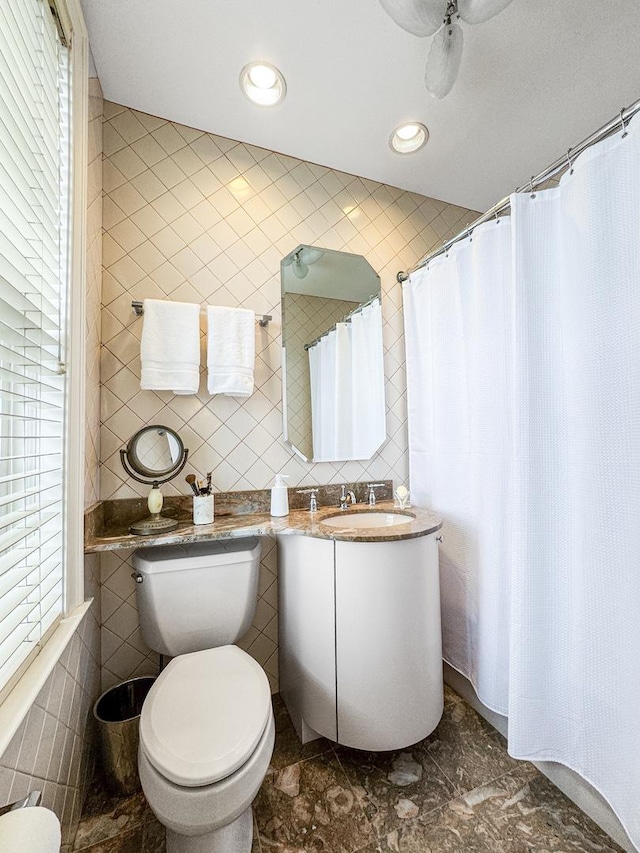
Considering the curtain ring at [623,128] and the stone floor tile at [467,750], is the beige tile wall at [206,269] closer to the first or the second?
the stone floor tile at [467,750]

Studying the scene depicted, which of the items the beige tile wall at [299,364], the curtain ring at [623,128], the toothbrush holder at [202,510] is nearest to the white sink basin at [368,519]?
the beige tile wall at [299,364]

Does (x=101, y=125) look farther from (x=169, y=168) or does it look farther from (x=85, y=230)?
(x=85, y=230)

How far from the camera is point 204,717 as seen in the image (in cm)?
92

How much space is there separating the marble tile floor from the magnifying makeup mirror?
893 mm

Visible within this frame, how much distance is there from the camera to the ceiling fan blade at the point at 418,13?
99 cm

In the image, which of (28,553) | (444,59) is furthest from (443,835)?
(444,59)

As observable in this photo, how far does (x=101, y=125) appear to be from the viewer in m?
1.43

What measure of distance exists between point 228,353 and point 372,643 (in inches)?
47.7

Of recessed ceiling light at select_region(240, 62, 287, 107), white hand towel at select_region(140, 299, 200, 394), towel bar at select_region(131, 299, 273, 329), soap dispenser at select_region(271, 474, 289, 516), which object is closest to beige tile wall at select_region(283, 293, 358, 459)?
towel bar at select_region(131, 299, 273, 329)

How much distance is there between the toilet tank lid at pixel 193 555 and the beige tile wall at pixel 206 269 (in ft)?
0.69

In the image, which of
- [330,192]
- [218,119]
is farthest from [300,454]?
[218,119]

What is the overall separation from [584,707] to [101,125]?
2.64 metres

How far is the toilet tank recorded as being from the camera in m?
1.22

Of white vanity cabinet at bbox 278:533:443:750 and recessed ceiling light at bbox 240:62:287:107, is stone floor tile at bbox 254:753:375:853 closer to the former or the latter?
white vanity cabinet at bbox 278:533:443:750
